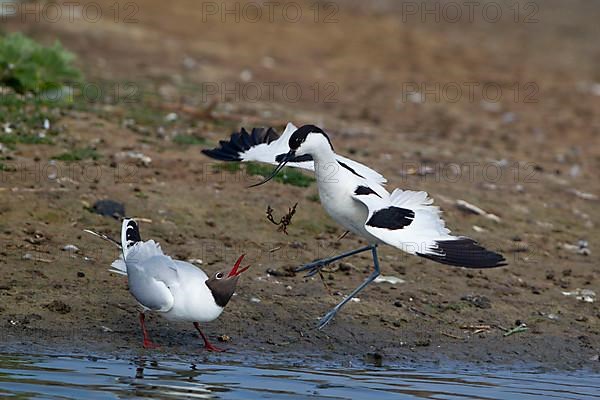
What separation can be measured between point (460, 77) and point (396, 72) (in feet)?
3.22

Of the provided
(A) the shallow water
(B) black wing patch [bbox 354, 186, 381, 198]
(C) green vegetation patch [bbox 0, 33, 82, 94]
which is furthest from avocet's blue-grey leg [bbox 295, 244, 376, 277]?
(C) green vegetation patch [bbox 0, 33, 82, 94]

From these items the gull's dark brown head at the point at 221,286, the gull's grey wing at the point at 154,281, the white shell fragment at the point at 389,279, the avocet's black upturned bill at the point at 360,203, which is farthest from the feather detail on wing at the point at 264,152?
the gull's grey wing at the point at 154,281

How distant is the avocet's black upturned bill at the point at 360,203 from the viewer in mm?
6672

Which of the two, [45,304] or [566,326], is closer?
[45,304]

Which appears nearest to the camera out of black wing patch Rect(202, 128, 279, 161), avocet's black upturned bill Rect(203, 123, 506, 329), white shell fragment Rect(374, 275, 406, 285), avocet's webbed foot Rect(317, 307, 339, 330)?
avocet's black upturned bill Rect(203, 123, 506, 329)

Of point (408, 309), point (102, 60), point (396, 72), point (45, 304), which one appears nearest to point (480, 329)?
point (408, 309)

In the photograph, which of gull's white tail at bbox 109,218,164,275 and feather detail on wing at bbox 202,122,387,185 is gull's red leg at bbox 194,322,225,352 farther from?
feather detail on wing at bbox 202,122,387,185

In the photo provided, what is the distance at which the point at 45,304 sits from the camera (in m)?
7.37

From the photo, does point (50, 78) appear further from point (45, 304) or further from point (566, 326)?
point (566, 326)

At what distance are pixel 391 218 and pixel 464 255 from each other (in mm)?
523

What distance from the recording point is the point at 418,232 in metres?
6.86

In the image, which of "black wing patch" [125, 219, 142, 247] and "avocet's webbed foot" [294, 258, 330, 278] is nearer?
"black wing patch" [125, 219, 142, 247]

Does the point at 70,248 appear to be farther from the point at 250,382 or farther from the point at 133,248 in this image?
the point at 250,382

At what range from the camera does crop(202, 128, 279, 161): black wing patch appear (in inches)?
317
